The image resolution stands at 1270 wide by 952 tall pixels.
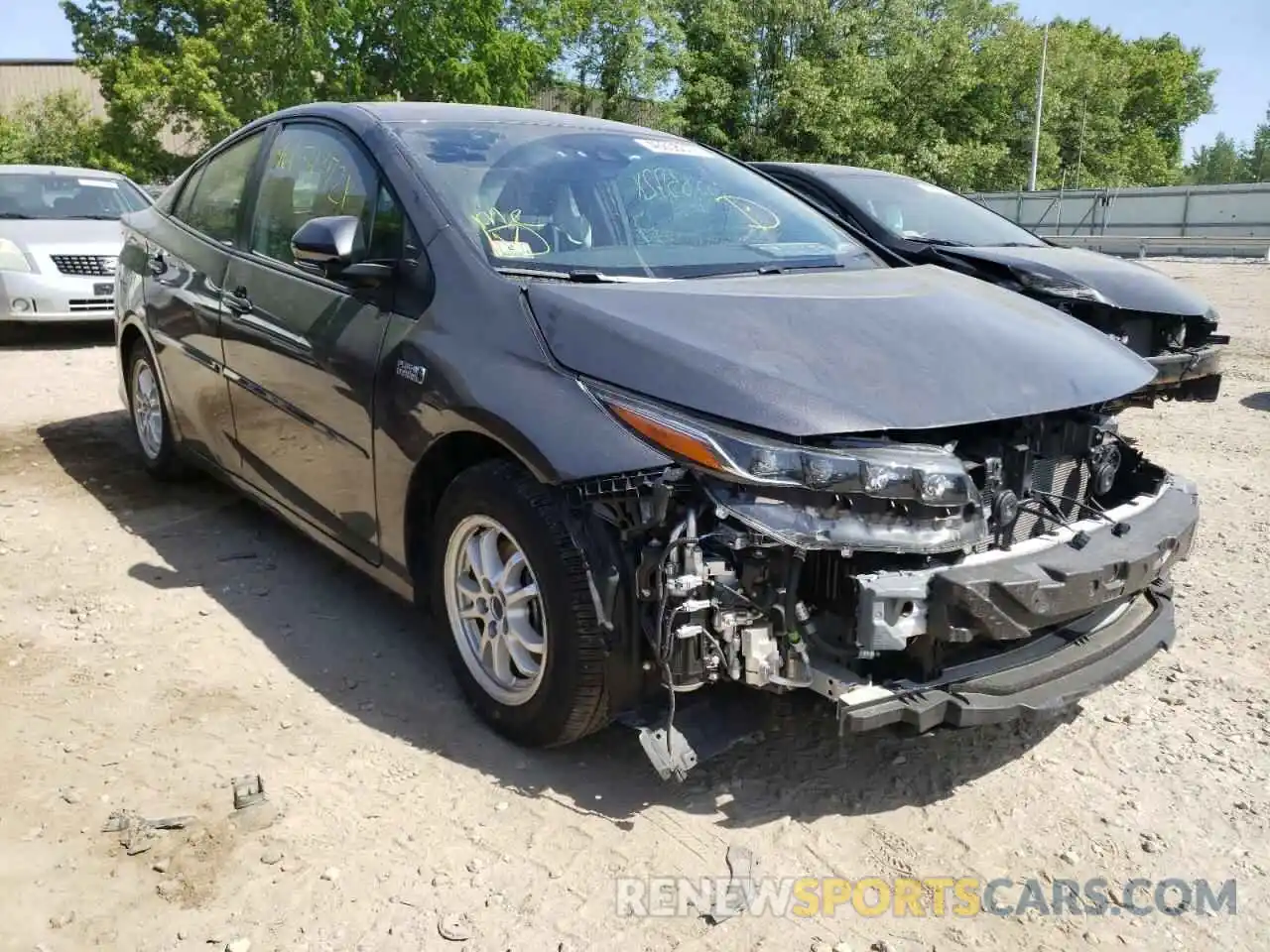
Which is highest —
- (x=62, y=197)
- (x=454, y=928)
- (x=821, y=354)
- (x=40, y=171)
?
(x=40, y=171)

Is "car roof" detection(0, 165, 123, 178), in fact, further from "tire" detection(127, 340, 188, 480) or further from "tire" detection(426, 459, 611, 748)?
"tire" detection(426, 459, 611, 748)

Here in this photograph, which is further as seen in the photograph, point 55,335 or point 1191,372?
point 55,335

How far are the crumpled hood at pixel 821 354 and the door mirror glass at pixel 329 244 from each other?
0.71 metres

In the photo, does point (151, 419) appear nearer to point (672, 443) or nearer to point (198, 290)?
point (198, 290)

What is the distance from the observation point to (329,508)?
3607 mm

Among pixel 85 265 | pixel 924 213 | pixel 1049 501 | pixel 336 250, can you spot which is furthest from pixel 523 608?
pixel 85 265

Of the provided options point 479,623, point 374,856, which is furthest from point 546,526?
point 374,856

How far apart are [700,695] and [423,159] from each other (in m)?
1.88

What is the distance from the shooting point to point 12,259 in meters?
9.14

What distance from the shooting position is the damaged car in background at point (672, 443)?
8.06 feet

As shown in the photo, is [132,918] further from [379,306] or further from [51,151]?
[51,151]

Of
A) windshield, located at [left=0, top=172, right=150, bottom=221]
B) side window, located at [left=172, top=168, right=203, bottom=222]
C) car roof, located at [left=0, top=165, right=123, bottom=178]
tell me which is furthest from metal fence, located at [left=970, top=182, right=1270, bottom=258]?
side window, located at [left=172, top=168, right=203, bottom=222]

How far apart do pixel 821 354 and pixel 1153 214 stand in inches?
1217

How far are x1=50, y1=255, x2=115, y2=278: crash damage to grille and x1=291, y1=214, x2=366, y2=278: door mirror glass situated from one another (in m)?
7.30
